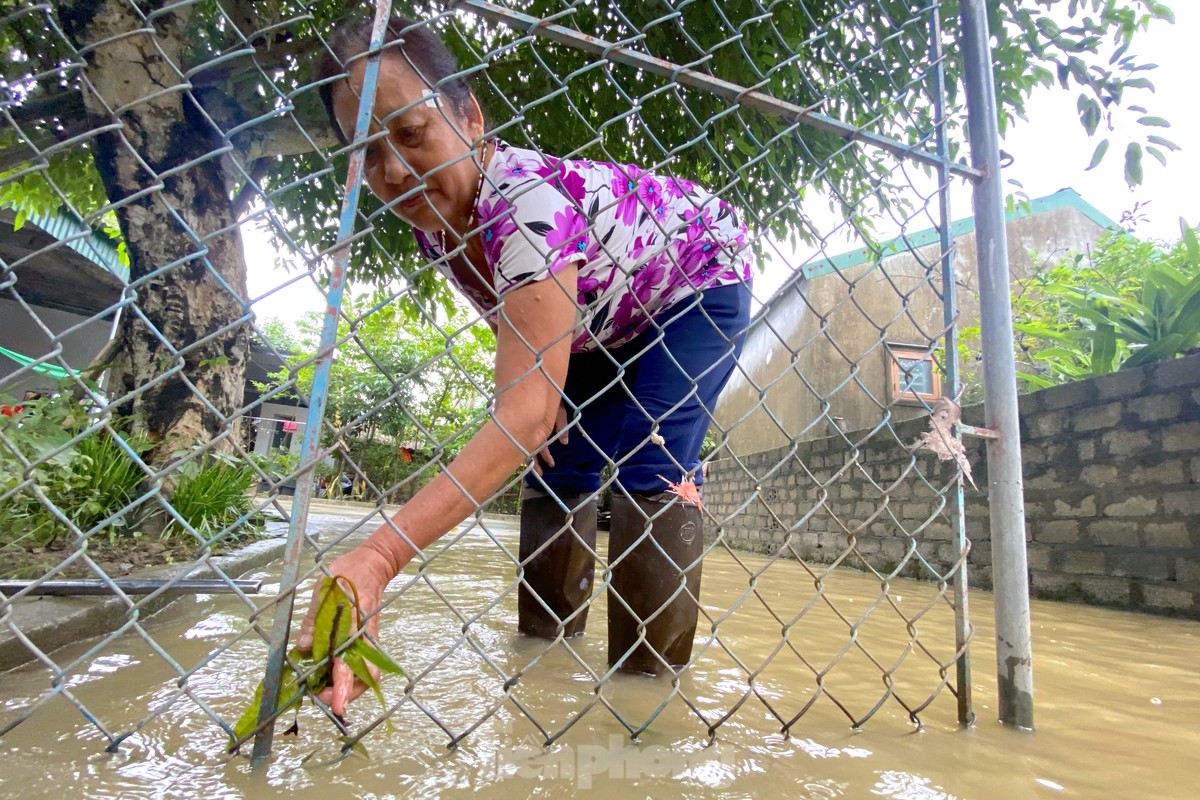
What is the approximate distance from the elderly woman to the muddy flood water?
0.13 meters

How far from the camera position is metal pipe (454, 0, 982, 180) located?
3.72 ft

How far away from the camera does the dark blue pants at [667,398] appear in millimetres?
1419

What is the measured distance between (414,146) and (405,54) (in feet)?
0.49

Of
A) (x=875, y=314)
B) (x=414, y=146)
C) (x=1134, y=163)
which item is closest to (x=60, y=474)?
(x=414, y=146)

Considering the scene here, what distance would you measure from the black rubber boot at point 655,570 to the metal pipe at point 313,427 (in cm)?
64

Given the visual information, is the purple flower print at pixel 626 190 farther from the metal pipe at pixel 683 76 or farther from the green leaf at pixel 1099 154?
the green leaf at pixel 1099 154

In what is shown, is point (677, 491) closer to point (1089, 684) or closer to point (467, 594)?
point (1089, 684)

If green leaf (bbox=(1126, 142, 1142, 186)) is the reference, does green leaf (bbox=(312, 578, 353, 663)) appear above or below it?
below

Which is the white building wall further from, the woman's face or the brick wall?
the brick wall

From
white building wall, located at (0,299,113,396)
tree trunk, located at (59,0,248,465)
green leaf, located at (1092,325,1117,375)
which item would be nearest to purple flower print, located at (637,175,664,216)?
tree trunk, located at (59,0,248,465)

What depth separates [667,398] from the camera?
1.50 m

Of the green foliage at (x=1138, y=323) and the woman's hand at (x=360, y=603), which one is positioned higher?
the green foliage at (x=1138, y=323)

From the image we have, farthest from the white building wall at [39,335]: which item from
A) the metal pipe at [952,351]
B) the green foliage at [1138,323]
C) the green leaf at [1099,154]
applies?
the green foliage at [1138,323]

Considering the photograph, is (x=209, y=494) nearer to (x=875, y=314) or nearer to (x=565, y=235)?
(x=565, y=235)
